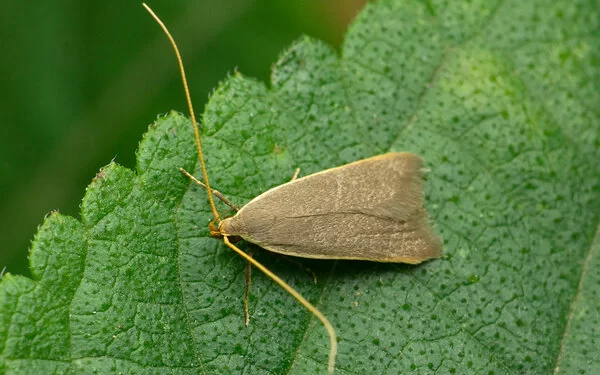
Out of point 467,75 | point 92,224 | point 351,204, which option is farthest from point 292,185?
point 467,75

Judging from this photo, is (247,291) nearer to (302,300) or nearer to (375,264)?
(302,300)

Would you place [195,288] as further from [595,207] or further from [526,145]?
[595,207]

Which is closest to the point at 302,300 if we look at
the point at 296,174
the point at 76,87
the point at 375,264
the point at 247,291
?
the point at 247,291

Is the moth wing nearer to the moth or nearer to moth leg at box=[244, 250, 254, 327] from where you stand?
the moth

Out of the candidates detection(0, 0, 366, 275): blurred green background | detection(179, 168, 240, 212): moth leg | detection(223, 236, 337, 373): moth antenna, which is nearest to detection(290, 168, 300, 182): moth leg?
detection(179, 168, 240, 212): moth leg

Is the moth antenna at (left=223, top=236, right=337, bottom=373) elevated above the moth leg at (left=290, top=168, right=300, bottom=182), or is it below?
below

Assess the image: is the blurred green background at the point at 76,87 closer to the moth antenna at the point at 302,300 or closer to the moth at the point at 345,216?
the moth at the point at 345,216
